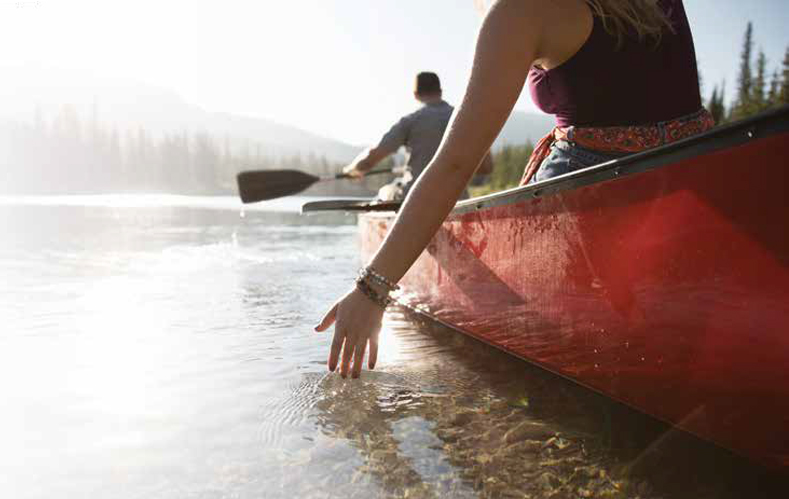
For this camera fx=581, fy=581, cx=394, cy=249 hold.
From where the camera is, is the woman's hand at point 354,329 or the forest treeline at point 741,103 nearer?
the woman's hand at point 354,329

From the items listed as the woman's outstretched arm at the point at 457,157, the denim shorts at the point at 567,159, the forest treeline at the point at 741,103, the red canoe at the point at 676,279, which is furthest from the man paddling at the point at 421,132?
the forest treeline at the point at 741,103

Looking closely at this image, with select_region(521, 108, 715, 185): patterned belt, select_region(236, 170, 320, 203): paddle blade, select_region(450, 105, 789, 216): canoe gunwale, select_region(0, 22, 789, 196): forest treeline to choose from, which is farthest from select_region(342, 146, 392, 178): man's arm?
select_region(0, 22, 789, 196): forest treeline

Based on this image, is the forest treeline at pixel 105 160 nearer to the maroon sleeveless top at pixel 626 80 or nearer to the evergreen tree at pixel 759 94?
the evergreen tree at pixel 759 94

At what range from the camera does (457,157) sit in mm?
1554

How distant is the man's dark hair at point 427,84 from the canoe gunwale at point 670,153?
12.4 ft

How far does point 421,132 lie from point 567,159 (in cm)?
366

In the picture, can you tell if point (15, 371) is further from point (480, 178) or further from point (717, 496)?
point (480, 178)

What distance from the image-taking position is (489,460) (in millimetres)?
2332

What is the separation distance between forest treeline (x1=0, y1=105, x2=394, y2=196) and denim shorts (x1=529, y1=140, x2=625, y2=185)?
145m

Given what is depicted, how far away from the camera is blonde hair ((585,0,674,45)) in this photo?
188 cm

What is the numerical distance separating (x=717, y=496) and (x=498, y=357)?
6.12 feet

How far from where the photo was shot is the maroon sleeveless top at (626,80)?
2.04 m

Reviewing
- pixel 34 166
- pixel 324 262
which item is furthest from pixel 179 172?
pixel 324 262

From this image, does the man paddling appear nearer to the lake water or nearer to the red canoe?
the lake water
